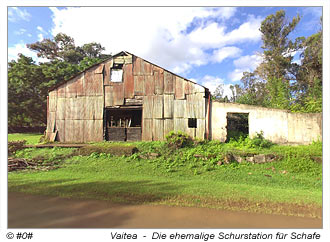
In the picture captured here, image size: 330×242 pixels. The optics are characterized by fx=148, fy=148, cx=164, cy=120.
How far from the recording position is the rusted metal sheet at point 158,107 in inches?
416

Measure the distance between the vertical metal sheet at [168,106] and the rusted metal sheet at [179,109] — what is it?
8.8 inches

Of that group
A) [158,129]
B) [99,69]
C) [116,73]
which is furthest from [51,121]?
[158,129]

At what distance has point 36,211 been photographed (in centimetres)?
369

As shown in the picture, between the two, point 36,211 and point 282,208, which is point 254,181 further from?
point 36,211

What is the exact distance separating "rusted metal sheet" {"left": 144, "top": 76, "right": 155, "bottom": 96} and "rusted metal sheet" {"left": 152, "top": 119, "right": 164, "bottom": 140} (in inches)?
81.0

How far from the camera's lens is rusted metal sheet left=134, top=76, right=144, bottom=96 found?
423 inches

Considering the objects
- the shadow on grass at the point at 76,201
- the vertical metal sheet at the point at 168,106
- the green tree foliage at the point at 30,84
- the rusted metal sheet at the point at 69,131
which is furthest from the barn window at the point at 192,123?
the green tree foliage at the point at 30,84

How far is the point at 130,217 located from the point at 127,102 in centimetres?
839

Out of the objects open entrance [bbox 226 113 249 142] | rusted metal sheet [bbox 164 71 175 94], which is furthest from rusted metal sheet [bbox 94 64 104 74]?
open entrance [bbox 226 113 249 142]

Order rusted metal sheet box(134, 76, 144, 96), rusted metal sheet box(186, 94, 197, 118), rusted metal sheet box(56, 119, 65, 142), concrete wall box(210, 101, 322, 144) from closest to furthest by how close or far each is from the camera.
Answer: concrete wall box(210, 101, 322, 144) → rusted metal sheet box(186, 94, 197, 118) → rusted metal sheet box(134, 76, 144, 96) → rusted metal sheet box(56, 119, 65, 142)

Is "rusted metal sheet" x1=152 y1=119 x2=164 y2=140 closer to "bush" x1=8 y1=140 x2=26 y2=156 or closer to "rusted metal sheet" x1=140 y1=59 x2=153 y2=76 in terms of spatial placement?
"rusted metal sheet" x1=140 y1=59 x2=153 y2=76

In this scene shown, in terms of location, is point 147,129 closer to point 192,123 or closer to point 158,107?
point 158,107

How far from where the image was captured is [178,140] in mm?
9203

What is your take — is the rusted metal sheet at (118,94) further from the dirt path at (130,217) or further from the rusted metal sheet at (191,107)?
the dirt path at (130,217)
